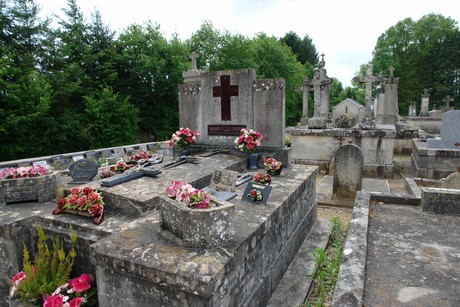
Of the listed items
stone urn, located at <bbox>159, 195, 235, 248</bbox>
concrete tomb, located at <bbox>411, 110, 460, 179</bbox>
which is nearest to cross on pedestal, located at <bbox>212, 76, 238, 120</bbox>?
stone urn, located at <bbox>159, 195, 235, 248</bbox>

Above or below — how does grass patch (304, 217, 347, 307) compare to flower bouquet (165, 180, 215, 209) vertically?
below

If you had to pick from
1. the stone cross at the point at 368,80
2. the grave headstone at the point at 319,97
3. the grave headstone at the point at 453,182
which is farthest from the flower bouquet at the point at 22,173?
the stone cross at the point at 368,80

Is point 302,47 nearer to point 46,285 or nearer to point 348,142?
point 348,142

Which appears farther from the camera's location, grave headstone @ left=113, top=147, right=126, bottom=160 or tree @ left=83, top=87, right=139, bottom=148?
tree @ left=83, top=87, right=139, bottom=148

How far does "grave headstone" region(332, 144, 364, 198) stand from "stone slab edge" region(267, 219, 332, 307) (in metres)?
2.33

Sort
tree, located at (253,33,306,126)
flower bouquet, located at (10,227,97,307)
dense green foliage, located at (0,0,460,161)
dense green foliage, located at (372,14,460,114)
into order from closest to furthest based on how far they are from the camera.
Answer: flower bouquet, located at (10,227,97,307) → dense green foliage, located at (0,0,460,161) → tree, located at (253,33,306,126) → dense green foliage, located at (372,14,460,114)

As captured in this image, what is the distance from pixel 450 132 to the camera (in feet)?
34.2

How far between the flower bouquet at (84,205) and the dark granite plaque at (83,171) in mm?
1467

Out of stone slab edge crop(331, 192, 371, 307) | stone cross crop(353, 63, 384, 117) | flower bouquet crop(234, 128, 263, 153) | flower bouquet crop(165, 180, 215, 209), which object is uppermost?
stone cross crop(353, 63, 384, 117)

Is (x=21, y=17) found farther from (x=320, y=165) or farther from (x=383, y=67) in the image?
(x=383, y=67)

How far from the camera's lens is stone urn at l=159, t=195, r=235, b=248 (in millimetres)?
2494

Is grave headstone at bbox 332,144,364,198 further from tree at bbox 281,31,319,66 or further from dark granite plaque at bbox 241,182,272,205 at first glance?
tree at bbox 281,31,319,66

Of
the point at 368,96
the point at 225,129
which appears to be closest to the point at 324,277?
the point at 225,129

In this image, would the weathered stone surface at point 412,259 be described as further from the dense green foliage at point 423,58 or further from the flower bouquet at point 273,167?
the dense green foliage at point 423,58
